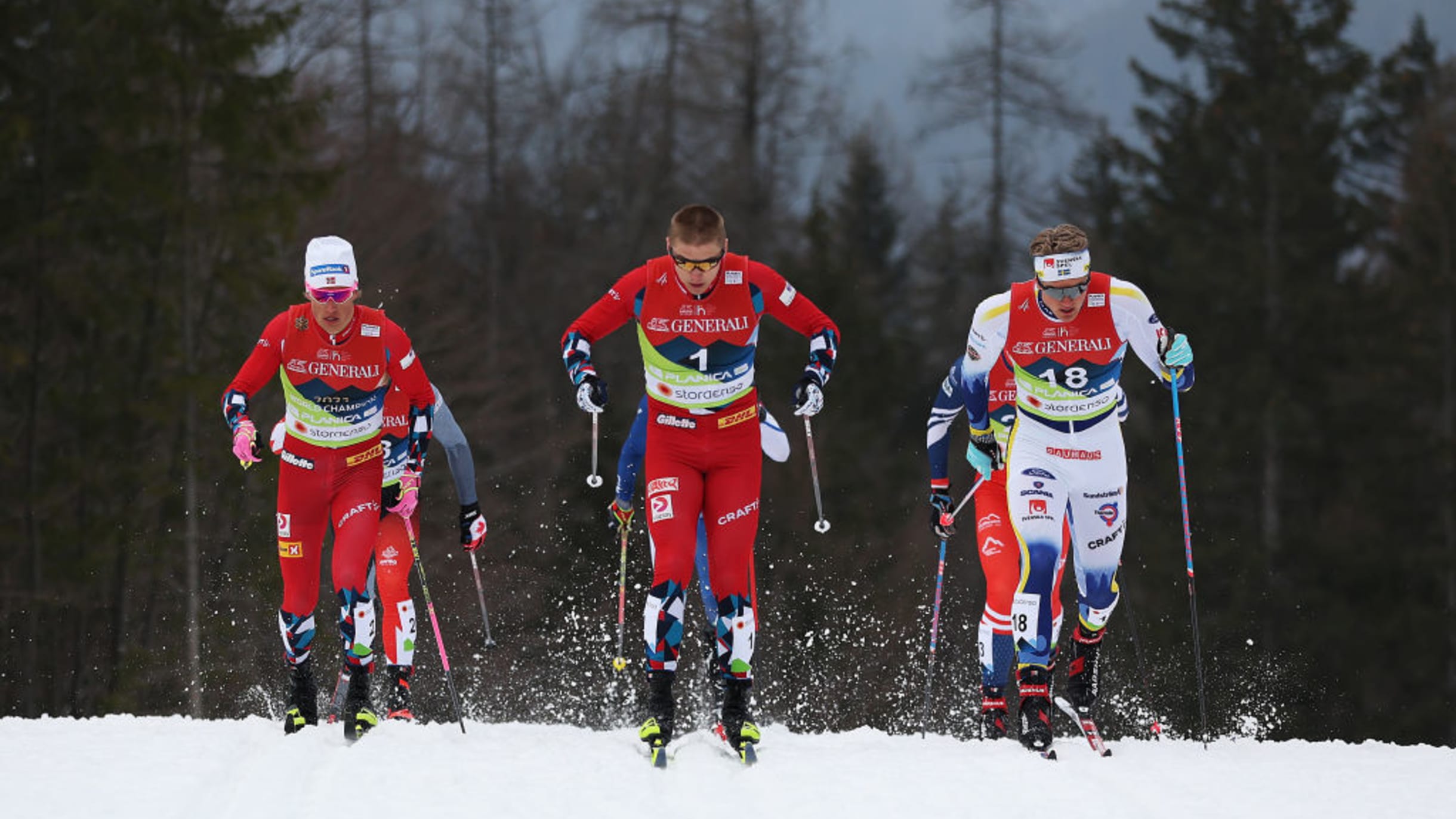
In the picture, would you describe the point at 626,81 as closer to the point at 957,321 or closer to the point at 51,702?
the point at 957,321

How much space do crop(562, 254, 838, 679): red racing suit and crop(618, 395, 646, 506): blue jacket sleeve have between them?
66cm

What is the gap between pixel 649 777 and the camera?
6656mm

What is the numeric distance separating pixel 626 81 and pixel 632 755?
26806mm

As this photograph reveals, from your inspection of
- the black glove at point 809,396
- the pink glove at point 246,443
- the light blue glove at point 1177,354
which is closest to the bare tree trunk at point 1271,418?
the light blue glove at point 1177,354

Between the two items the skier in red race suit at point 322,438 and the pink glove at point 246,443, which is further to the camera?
the skier in red race suit at point 322,438

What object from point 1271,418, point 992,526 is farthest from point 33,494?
point 1271,418

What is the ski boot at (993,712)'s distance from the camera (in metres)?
8.41

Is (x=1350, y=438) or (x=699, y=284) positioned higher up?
(x=699, y=284)

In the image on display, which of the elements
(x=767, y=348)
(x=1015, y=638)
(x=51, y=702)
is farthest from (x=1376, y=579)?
(x=1015, y=638)

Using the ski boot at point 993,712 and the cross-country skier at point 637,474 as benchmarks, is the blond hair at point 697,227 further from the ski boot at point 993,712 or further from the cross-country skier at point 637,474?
the ski boot at point 993,712

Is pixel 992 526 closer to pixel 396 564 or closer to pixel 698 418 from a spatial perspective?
pixel 698 418

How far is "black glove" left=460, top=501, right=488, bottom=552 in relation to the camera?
8.17 meters

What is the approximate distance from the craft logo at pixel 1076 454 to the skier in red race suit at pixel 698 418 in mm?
1284

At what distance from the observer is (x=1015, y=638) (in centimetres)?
780
